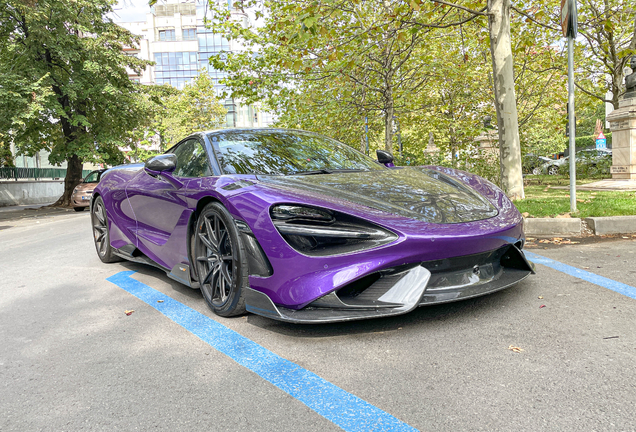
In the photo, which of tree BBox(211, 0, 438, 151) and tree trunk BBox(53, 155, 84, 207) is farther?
tree trunk BBox(53, 155, 84, 207)

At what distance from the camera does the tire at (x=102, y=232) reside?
17.6ft

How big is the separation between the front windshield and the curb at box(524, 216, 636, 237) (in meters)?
2.80

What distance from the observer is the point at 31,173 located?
2623cm

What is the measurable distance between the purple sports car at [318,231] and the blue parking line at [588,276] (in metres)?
0.80

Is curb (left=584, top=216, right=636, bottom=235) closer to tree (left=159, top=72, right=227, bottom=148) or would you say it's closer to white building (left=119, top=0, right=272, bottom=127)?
tree (left=159, top=72, right=227, bottom=148)

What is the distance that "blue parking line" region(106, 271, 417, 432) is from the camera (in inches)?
74.5

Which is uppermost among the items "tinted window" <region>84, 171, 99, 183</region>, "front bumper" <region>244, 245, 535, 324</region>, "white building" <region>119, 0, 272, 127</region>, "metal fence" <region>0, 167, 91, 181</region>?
"white building" <region>119, 0, 272, 127</region>

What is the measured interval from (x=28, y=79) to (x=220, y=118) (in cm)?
3046

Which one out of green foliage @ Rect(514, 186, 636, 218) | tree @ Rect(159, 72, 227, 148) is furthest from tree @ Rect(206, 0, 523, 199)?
tree @ Rect(159, 72, 227, 148)

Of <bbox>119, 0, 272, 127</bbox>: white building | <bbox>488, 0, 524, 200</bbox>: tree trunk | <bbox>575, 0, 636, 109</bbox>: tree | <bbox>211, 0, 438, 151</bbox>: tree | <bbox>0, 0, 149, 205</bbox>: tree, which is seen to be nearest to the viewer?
<bbox>488, 0, 524, 200</bbox>: tree trunk

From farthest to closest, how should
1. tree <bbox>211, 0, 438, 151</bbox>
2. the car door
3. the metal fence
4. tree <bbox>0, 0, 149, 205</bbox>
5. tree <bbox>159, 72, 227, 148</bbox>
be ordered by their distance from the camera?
tree <bbox>159, 72, 227, 148</bbox>
the metal fence
tree <bbox>0, 0, 149, 205</bbox>
tree <bbox>211, 0, 438, 151</bbox>
the car door

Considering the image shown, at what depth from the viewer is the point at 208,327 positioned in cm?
311

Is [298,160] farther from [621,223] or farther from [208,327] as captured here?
[621,223]

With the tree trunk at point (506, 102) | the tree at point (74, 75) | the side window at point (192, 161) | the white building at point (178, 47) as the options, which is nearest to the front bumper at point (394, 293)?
the side window at point (192, 161)
